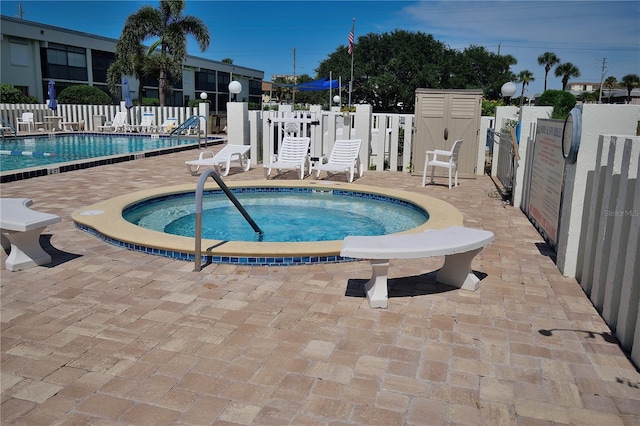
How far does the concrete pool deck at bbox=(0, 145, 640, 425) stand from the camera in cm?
256

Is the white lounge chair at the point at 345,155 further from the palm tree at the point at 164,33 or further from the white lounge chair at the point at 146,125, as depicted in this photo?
the palm tree at the point at 164,33

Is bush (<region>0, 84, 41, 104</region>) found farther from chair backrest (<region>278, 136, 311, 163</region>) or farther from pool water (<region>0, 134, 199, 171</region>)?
chair backrest (<region>278, 136, 311, 163</region>)

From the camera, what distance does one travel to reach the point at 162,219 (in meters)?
7.38

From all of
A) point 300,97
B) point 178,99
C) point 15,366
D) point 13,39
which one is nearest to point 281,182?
point 15,366

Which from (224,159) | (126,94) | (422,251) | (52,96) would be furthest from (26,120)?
(422,251)

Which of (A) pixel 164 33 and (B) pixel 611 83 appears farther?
(B) pixel 611 83

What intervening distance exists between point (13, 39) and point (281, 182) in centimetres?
2801

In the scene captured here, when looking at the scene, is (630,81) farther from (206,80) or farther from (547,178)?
(547,178)

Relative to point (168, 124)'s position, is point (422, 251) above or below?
below

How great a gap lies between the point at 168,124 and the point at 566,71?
6902 centimetres

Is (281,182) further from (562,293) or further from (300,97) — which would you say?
(300,97)

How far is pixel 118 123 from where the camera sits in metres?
24.0

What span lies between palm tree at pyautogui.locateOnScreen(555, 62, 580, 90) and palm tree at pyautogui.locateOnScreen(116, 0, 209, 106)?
62058mm

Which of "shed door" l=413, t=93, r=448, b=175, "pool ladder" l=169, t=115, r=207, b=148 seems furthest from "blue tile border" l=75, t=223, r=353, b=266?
"pool ladder" l=169, t=115, r=207, b=148
